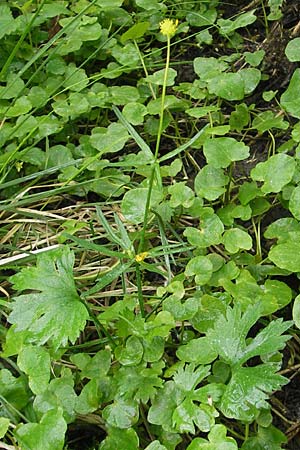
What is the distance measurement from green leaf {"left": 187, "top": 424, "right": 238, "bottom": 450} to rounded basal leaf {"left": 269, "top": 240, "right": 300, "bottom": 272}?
0.99 ft

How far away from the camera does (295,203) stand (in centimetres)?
115

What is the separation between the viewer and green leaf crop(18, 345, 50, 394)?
1013 mm

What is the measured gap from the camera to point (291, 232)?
1.13m

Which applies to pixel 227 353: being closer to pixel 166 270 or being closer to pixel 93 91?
pixel 166 270

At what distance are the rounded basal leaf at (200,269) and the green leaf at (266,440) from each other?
25 cm

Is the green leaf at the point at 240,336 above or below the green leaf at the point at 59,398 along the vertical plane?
above

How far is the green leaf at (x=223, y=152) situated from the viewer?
1.26 meters

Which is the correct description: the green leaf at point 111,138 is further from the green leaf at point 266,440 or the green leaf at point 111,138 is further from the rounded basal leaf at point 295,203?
the green leaf at point 266,440

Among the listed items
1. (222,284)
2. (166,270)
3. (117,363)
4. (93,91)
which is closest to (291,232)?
(222,284)

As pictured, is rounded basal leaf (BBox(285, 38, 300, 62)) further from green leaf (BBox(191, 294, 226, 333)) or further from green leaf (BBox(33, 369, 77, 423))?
green leaf (BBox(33, 369, 77, 423))

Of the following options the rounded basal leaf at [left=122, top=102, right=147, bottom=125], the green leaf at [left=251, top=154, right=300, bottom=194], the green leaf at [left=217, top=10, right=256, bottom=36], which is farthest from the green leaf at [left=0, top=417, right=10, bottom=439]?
the green leaf at [left=217, top=10, right=256, bottom=36]

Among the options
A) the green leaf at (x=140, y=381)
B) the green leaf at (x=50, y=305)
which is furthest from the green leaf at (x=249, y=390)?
the green leaf at (x=50, y=305)

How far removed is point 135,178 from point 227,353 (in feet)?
1.95

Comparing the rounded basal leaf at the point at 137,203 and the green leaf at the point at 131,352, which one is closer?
the green leaf at the point at 131,352
